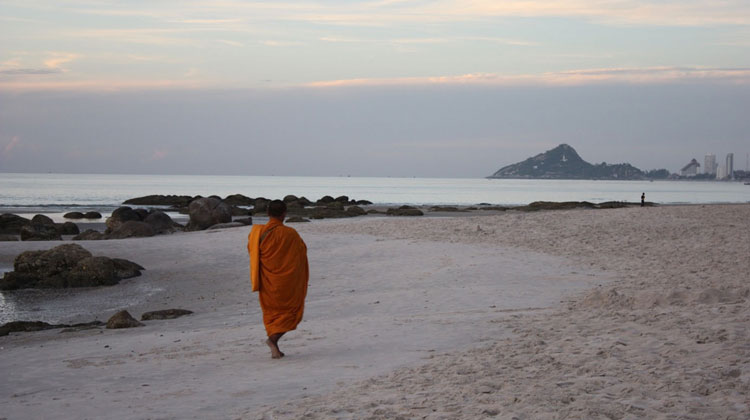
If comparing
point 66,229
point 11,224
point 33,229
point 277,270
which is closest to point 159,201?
point 11,224

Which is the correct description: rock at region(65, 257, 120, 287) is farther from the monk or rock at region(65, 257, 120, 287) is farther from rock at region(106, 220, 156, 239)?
the monk

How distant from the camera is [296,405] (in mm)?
6188

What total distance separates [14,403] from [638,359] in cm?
592

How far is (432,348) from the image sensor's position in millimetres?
8398

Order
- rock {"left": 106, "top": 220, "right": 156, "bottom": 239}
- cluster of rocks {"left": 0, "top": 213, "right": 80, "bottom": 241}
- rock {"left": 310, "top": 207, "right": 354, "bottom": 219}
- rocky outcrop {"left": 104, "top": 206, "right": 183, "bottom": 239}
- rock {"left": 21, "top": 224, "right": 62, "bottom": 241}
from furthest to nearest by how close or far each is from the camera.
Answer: rock {"left": 310, "top": 207, "right": 354, "bottom": 219}, rocky outcrop {"left": 104, "top": 206, "right": 183, "bottom": 239}, rock {"left": 106, "top": 220, "right": 156, "bottom": 239}, cluster of rocks {"left": 0, "top": 213, "right": 80, "bottom": 241}, rock {"left": 21, "top": 224, "right": 62, "bottom": 241}

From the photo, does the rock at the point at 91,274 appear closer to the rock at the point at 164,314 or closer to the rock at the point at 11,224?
the rock at the point at 164,314

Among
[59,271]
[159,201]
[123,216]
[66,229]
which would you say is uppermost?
[123,216]

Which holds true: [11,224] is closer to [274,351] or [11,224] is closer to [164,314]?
[164,314]

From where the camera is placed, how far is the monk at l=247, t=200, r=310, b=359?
8.12 m

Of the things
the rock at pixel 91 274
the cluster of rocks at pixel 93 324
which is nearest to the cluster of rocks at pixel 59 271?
the rock at pixel 91 274

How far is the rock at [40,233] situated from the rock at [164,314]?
46.1 ft

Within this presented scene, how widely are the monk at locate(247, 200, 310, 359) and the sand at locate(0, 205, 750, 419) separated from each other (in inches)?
19.1

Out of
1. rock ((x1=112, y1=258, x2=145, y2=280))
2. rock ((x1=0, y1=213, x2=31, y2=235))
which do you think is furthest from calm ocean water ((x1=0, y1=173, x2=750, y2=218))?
rock ((x1=112, y1=258, x2=145, y2=280))

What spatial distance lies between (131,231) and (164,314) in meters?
14.9
